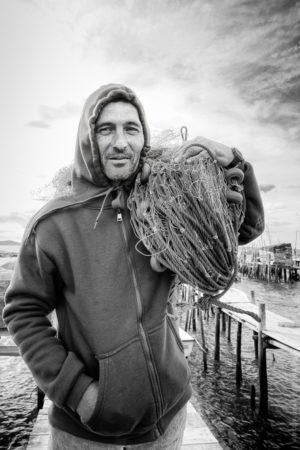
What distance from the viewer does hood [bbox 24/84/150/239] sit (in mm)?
1969

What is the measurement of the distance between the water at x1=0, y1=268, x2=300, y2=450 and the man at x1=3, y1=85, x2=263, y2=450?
8228mm

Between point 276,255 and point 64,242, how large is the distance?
52.4 meters

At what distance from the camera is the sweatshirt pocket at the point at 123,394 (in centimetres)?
173

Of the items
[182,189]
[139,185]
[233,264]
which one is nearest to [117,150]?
[139,185]

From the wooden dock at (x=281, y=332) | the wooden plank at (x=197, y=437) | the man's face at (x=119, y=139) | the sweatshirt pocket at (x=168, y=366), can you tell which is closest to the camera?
the sweatshirt pocket at (x=168, y=366)

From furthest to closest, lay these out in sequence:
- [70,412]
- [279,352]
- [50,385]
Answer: [279,352], [70,412], [50,385]

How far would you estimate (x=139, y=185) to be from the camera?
194cm

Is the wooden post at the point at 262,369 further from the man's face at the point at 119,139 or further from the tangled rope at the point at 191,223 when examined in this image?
the man's face at the point at 119,139

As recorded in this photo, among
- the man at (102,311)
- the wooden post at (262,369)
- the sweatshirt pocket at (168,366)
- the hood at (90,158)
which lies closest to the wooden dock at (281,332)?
the wooden post at (262,369)

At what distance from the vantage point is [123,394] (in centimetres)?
174

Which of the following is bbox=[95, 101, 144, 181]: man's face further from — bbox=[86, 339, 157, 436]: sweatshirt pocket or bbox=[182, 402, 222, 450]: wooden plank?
bbox=[182, 402, 222, 450]: wooden plank

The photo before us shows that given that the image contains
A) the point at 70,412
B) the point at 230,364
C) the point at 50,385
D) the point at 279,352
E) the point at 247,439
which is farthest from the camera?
the point at 279,352

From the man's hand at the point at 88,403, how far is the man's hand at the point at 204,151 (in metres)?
1.42

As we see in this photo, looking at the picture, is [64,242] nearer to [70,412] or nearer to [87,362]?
[87,362]
